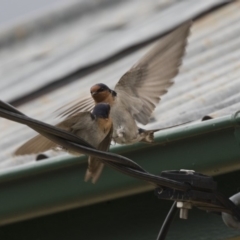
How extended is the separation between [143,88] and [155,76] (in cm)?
8

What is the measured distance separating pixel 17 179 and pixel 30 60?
349cm

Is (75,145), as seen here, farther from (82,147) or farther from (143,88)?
(143,88)

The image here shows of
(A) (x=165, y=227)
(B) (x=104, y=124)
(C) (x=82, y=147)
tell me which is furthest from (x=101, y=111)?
(C) (x=82, y=147)

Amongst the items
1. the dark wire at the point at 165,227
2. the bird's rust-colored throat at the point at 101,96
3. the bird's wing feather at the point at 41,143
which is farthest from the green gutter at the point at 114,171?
the bird's rust-colored throat at the point at 101,96

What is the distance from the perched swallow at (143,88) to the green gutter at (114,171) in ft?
1.76

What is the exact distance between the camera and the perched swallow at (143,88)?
3.77 metres

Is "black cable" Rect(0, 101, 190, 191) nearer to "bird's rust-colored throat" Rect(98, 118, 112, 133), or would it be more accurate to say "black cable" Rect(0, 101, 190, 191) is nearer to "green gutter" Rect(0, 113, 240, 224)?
"green gutter" Rect(0, 113, 240, 224)

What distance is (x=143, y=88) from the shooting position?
4133mm

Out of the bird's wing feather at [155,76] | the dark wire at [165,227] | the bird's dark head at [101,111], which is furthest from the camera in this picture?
the bird's wing feather at [155,76]

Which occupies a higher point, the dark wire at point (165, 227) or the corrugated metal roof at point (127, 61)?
the corrugated metal roof at point (127, 61)

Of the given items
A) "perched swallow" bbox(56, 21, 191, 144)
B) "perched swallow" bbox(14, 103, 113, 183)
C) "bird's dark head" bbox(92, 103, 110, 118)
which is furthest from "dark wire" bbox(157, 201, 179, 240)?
"perched swallow" bbox(56, 21, 191, 144)

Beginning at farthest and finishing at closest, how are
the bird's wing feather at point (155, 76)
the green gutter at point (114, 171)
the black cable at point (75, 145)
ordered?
the bird's wing feather at point (155, 76)
the green gutter at point (114, 171)
the black cable at point (75, 145)

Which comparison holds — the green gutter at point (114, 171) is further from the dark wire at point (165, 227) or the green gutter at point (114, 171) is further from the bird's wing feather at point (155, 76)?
the bird's wing feather at point (155, 76)

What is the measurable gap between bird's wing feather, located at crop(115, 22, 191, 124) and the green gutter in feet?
2.59
